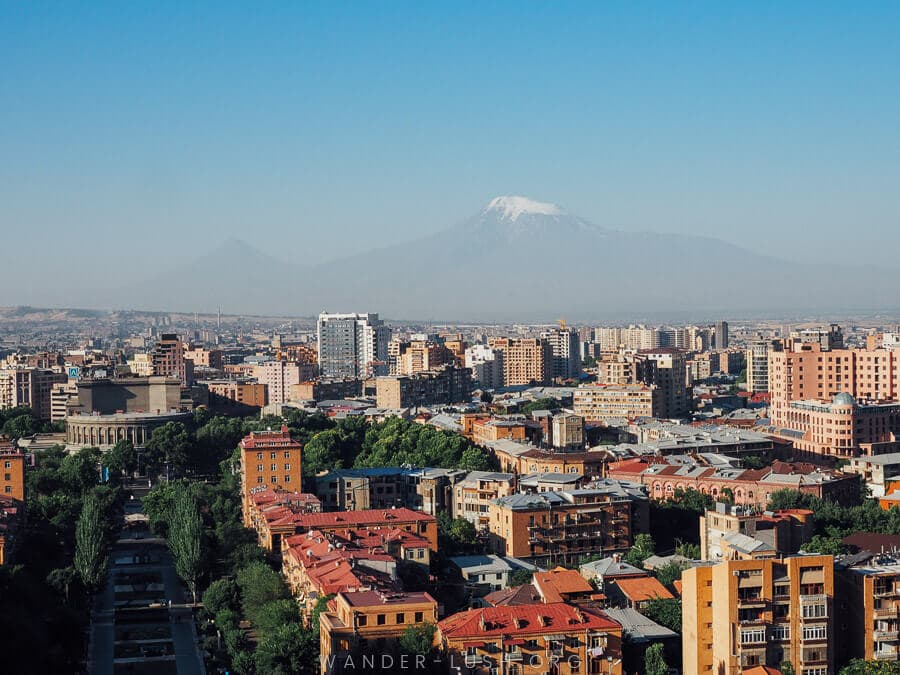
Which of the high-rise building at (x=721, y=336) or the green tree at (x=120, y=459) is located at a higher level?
the high-rise building at (x=721, y=336)

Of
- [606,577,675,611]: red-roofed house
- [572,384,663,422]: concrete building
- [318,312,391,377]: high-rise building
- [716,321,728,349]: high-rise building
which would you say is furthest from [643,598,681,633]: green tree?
[716,321,728,349]: high-rise building

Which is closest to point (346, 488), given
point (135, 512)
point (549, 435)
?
point (135, 512)

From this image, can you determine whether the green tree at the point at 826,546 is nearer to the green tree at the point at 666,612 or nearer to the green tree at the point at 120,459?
the green tree at the point at 666,612

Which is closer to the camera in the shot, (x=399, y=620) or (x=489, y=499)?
(x=399, y=620)

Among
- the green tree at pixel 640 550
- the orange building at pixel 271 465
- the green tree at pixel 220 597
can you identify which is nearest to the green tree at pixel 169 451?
the orange building at pixel 271 465

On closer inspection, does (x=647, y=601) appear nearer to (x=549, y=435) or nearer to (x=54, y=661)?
(x=54, y=661)

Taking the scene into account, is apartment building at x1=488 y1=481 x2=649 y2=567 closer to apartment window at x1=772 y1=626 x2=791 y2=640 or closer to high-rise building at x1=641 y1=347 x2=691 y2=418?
apartment window at x1=772 y1=626 x2=791 y2=640

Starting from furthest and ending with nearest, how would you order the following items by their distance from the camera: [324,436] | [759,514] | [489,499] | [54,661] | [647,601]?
[324,436] < [489,499] < [759,514] < [647,601] < [54,661]
